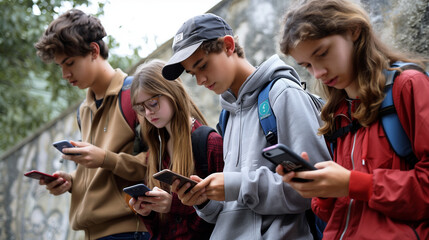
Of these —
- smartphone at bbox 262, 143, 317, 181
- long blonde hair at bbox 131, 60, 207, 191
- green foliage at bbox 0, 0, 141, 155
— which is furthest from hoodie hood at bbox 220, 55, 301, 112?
green foliage at bbox 0, 0, 141, 155

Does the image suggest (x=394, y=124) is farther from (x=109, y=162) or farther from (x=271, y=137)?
(x=109, y=162)

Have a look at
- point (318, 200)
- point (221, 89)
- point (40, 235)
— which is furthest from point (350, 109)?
point (40, 235)

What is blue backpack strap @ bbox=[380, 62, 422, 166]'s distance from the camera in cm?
163

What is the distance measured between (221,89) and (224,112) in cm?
21

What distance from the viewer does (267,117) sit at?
216 centimetres

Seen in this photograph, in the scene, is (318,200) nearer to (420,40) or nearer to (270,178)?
(270,178)

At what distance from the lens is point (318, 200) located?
190 centimetres

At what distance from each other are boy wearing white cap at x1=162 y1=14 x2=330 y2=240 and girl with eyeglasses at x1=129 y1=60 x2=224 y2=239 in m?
0.23

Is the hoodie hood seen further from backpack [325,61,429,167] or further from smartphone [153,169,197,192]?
backpack [325,61,429,167]

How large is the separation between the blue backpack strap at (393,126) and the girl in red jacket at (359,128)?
0.06ft

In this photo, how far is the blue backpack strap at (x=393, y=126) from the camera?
5.36ft

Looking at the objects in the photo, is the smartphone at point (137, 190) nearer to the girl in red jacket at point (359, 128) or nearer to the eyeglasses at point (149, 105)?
the eyeglasses at point (149, 105)

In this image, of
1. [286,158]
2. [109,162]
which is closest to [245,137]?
[286,158]

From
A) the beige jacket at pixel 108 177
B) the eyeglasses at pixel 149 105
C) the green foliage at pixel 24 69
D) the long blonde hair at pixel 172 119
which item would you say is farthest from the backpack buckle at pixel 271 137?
the green foliage at pixel 24 69
